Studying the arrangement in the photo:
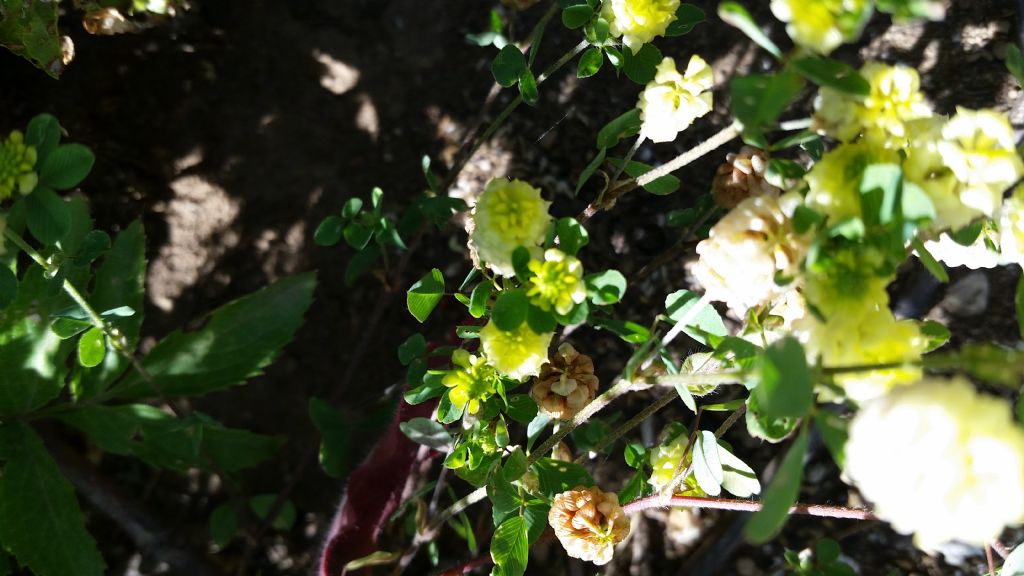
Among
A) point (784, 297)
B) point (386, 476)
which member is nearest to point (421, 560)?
point (386, 476)

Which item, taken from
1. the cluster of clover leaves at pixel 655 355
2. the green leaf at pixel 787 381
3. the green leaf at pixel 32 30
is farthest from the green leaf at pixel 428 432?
the green leaf at pixel 32 30

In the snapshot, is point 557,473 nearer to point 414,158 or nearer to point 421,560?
point 421,560

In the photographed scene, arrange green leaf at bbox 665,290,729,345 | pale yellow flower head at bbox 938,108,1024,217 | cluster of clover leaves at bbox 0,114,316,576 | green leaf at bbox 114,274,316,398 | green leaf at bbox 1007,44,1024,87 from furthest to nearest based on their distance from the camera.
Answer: green leaf at bbox 114,274,316,398 → cluster of clover leaves at bbox 0,114,316,576 → green leaf at bbox 665,290,729,345 → green leaf at bbox 1007,44,1024,87 → pale yellow flower head at bbox 938,108,1024,217

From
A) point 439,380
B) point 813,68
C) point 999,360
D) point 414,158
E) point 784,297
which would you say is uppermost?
point 813,68

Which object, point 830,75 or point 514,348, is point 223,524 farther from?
point 830,75

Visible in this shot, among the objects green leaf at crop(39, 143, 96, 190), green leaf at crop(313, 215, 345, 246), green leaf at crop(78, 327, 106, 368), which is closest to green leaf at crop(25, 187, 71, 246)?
green leaf at crop(39, 143, 96, 190)

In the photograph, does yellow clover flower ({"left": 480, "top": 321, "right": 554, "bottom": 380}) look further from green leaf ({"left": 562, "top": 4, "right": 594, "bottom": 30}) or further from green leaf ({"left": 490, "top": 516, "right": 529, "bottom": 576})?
green leaf ({"left": 562, "top": 4, "right": 594, "bottom": 30})
